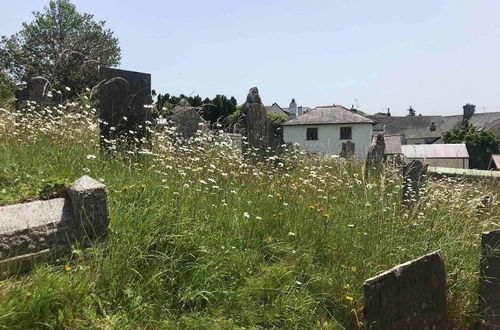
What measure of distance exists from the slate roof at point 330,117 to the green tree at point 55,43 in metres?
20.7

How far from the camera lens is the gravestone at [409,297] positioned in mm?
2900

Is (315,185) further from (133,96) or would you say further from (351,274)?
(133,96)

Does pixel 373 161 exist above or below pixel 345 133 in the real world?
below

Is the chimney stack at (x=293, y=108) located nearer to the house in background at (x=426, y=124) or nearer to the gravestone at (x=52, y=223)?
the house in background at (x=426, y=124)

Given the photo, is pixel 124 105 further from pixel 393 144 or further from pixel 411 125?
pixel 411 125

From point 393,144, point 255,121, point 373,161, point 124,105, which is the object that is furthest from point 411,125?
point 124,105

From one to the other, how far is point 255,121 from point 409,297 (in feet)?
23.9

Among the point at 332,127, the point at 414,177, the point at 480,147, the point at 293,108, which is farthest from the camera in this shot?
the point at 293,108

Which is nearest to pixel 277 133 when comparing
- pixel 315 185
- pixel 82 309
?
pixel 315 185

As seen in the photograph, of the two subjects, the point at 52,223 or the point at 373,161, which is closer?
the point at 52,223

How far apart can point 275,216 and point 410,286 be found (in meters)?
1.55

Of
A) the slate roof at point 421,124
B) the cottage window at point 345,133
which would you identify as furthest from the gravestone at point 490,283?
the slate roof at point 421,124

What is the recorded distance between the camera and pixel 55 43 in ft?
102

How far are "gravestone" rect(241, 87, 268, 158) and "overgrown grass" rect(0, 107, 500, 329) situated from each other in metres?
4.05
